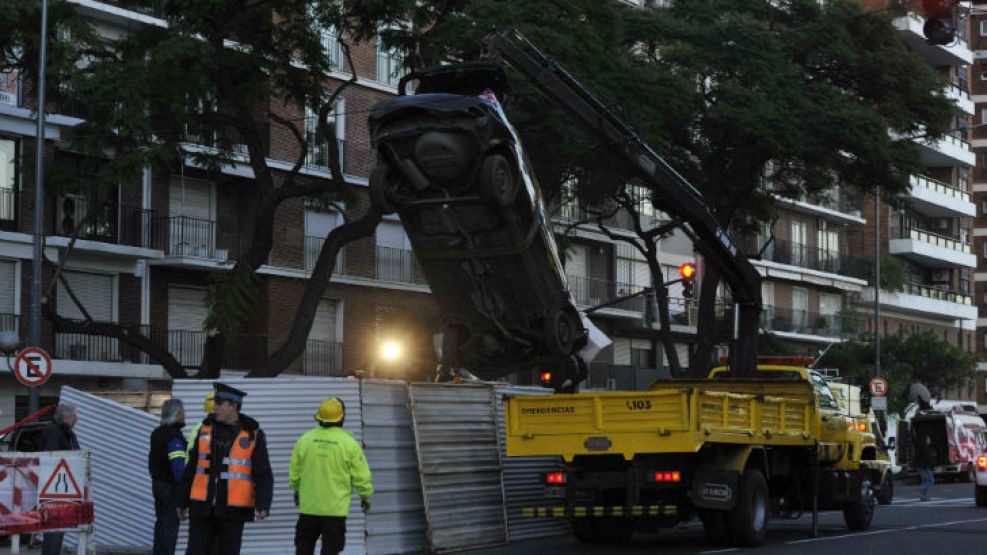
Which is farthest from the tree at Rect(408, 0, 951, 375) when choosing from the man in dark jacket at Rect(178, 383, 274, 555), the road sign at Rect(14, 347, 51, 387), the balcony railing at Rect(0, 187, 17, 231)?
the man in dark jacket at Rect(178, 383, 274, 555)

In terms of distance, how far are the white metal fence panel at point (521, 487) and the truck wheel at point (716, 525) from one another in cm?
206

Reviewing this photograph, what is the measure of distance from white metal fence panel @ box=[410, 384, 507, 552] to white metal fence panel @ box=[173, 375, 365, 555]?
1209mm

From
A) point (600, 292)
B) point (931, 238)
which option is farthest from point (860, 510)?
point (931, 238)

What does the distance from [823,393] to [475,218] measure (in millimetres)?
5817

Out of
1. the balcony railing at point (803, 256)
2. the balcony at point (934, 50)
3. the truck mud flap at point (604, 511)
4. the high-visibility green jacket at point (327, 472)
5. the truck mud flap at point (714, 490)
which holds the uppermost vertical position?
the balcony at point (934, 50)

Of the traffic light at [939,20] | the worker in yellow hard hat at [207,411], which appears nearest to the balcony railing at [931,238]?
the worker in yellow hard hat at [207,411]

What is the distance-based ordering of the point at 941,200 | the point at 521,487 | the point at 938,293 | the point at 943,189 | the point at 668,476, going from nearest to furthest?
the point at 668,476 < the point at 521,487 < the point at 938,293 < the point at 941,200 < the point at 943,189

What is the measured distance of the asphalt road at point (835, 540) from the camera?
2048cm

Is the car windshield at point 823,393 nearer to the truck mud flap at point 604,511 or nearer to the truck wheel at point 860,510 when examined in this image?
the truck wheel at point 860,510

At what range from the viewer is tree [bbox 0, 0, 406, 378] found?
97.0 feet

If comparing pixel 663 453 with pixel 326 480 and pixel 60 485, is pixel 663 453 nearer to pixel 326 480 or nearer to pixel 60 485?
pixel 326 480

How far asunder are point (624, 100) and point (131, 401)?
1631cm

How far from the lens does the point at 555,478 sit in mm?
21047

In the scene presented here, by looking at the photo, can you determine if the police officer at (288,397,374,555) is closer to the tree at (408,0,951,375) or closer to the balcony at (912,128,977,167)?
the tree at (408,0,951,375)
